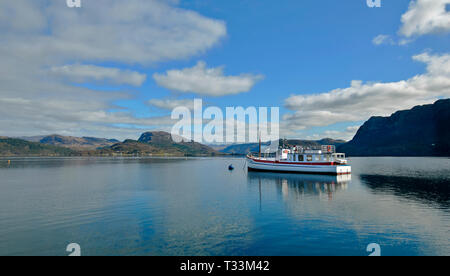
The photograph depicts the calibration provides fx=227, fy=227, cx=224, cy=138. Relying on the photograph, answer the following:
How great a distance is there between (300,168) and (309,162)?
404 centimetres

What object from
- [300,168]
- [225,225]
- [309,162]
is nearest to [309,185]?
[300,168]

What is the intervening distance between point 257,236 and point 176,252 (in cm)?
799

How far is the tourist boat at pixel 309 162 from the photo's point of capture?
8281cm

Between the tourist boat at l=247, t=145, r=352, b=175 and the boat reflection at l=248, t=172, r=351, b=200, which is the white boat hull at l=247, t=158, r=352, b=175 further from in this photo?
the boat reflection at l=248, t=172, r=351, b=200

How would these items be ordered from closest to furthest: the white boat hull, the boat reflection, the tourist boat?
the boat reflection
the white boat hull
the tourist boat

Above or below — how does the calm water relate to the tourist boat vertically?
below

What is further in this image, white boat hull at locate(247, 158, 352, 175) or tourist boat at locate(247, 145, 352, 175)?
tourist boat at locate(247, 145, 352, 175)

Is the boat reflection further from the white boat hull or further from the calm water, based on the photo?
the white boat hull

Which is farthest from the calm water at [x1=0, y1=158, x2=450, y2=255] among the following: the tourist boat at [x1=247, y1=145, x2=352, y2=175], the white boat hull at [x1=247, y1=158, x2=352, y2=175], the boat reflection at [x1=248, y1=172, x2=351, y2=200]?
the tourist boat at [x1=247, y1=145, x2=352, y2=175]

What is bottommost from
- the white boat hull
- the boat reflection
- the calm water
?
the boat reflection

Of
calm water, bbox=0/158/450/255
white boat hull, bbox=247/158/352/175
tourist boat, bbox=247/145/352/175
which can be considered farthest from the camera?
tourist boat, bbox=247/145/352/175

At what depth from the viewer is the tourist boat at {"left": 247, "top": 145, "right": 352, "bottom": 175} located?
82812mm
